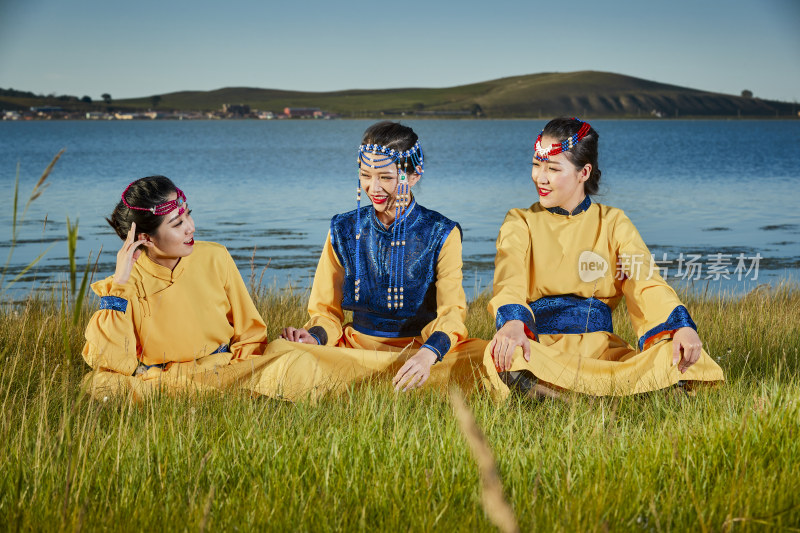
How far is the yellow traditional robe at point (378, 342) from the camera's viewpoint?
14.5 ft

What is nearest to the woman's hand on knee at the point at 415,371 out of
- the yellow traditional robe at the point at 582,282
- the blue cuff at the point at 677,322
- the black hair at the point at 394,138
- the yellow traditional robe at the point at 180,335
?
the yellow traditional robe at the point at 582,282

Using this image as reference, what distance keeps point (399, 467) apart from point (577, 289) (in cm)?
194

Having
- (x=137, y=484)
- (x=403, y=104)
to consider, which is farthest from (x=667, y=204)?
(x=403, y=104)

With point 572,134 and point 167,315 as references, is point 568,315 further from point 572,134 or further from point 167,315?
point 167,315

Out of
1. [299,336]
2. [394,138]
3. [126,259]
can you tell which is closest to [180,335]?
[126,259]

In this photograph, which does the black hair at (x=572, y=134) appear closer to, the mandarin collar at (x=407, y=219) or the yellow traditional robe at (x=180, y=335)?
the mandarin collar at (x=407, y=219)

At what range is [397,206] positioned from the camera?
471 cm

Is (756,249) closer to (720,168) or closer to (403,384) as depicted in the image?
(403,384)

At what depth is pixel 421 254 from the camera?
473 centimetres

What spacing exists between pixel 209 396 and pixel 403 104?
182m

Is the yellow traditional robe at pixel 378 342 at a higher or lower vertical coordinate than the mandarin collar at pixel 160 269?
lower

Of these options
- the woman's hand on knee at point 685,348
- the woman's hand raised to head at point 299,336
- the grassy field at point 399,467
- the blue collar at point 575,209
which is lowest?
the grassy field at point 399,467

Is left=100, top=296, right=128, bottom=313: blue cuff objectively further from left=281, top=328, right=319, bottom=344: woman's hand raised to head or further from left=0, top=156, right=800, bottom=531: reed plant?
left=281, top=328, right=319, bottom=344: woman's hand raised to head

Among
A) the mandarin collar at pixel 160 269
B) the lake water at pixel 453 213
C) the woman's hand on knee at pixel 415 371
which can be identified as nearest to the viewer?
the woman's hand on knee at pixel 415 371
